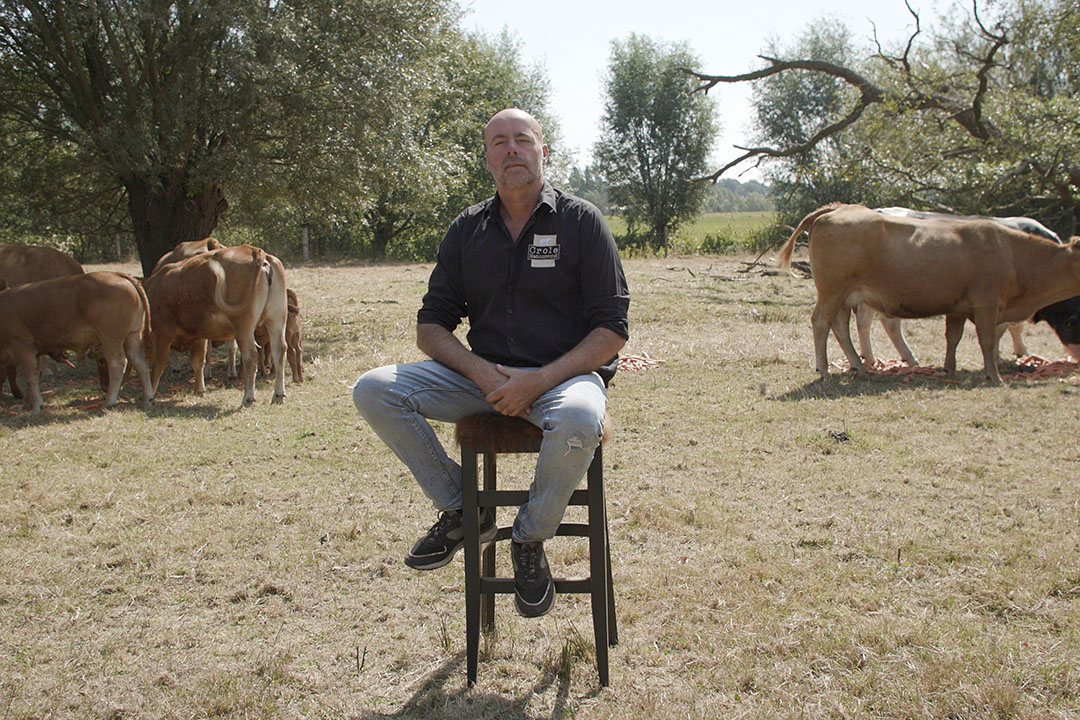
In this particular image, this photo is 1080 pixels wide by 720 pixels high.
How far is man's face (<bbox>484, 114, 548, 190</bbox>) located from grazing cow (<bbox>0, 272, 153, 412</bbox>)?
249 inches

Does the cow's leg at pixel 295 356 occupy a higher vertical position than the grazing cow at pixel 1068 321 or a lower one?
lower

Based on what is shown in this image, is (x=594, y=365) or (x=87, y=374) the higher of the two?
(x=594, y=365)

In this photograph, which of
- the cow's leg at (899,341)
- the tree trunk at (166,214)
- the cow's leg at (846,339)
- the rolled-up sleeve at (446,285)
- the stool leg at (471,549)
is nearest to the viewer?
the stool leg at (471,549)

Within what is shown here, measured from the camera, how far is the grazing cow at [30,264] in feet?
35.0

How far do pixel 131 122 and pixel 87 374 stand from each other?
128 inches

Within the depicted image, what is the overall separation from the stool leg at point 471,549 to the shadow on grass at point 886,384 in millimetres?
5595

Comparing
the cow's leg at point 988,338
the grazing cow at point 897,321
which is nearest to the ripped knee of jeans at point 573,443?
the cow's leg at point 988,338

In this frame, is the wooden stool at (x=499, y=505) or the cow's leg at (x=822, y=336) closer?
the wooden stool at (x=499, y=505)

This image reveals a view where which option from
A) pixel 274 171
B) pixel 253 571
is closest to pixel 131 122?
pixel 274 171

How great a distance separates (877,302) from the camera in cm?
934

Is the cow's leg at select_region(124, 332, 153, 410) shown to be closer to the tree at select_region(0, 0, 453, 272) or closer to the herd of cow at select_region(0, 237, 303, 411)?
the herd of cow at select_region(0, 237, 303, 411)

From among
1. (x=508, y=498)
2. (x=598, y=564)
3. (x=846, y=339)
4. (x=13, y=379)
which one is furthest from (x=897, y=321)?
(x=13, y=379)

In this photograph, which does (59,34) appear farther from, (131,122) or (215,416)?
(215,416)

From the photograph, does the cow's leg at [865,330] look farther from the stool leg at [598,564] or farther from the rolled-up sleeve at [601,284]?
the stool leg at [598,564]
